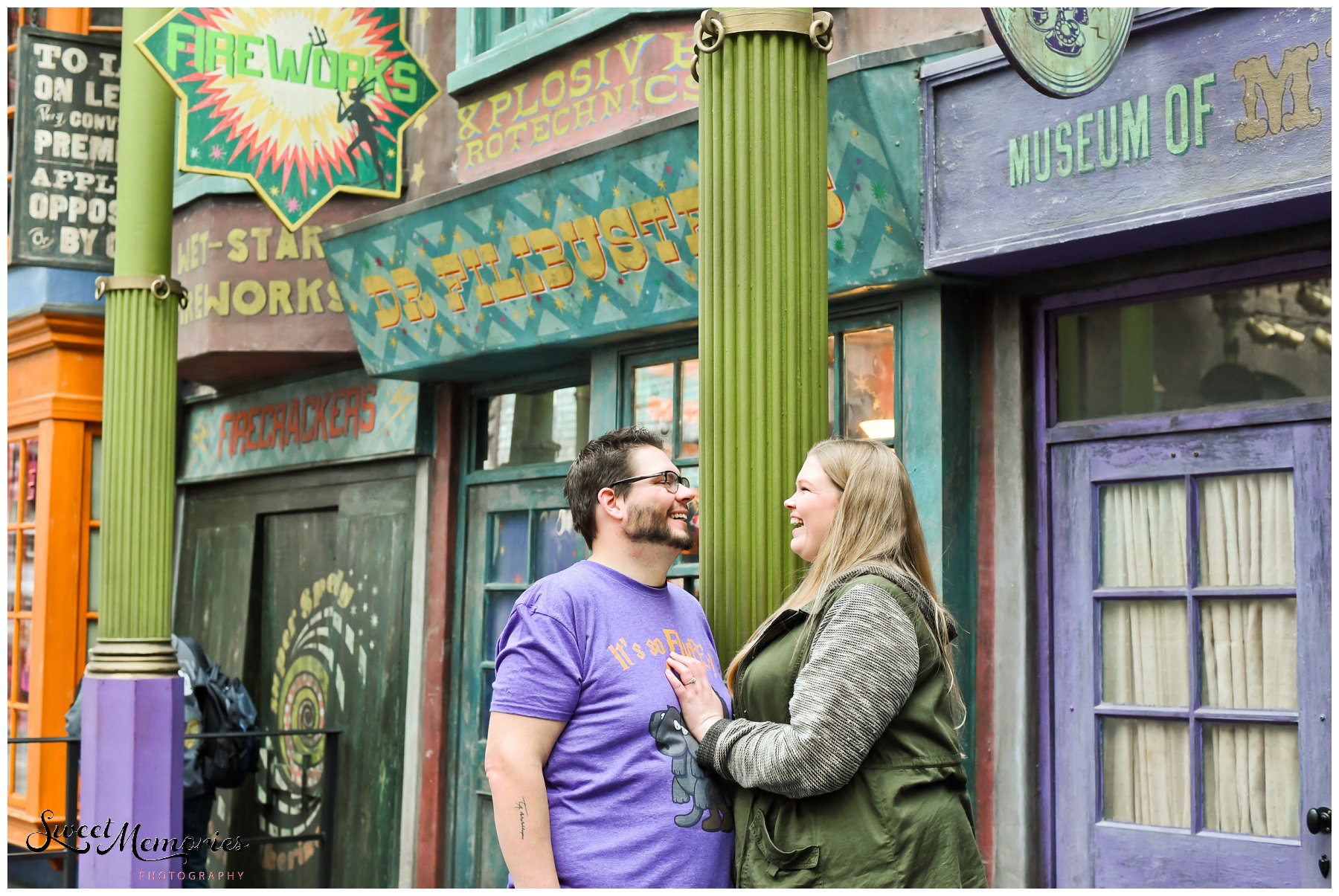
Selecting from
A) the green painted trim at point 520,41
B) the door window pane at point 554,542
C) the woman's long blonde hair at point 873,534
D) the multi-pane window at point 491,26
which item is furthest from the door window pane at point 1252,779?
the multi-pane window at point 491,26

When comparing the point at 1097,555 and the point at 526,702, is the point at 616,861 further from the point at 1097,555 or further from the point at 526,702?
the point at 1097,555

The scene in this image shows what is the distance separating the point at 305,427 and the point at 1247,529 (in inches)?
231

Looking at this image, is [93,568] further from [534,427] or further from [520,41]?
[520,41]

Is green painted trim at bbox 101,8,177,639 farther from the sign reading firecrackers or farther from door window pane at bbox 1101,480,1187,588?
door window pane at bbox 1101,480,1187,588

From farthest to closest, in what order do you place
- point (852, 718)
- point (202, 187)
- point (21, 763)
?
point (21, 763), point (202, 187), point (852, 718)

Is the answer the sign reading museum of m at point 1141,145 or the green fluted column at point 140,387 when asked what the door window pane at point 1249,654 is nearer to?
the sign reading museum of m at point 1141,145

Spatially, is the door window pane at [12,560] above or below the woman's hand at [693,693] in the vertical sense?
above

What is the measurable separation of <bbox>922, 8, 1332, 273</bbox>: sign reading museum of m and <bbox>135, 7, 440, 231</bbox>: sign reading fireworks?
132 inches

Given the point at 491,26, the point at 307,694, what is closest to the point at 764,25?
the point at 491,26

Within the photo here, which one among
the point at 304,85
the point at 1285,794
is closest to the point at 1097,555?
the point at 1285,794

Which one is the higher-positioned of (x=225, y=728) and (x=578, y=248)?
(x=578, y=248)

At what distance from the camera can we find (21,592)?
10.2 metres

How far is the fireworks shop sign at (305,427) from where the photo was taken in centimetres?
826

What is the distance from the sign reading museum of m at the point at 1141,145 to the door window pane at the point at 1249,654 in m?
1.18
